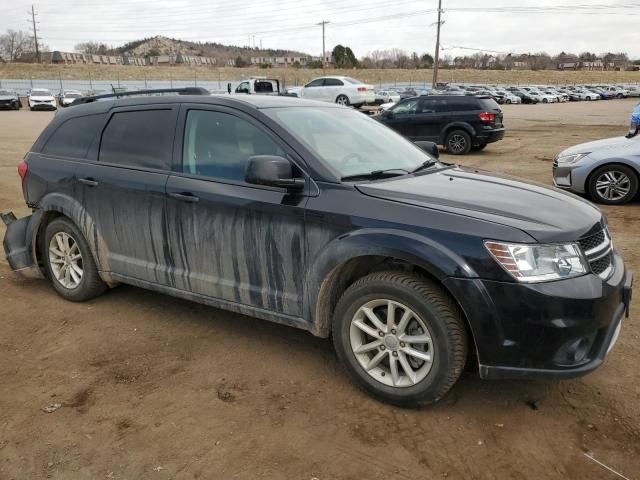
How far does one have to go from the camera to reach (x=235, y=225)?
140 inches

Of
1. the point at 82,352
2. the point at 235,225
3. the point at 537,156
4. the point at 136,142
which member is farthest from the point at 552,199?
the point at 537,156

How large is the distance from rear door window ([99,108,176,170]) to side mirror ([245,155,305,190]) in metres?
0.96

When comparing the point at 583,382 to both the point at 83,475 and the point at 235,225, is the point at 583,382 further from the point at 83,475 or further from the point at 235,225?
the point at 83,475

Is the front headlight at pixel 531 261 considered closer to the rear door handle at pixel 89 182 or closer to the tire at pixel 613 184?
the rear door handle at pixel 89 182

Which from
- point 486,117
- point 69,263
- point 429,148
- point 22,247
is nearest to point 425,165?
point 429,148

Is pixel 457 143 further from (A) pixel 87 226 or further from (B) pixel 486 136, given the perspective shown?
(A) pixel 87 226

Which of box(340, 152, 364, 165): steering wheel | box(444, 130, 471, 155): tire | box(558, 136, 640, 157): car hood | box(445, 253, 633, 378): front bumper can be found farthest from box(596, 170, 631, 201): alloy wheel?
box(444, 130, 471, 155): tire

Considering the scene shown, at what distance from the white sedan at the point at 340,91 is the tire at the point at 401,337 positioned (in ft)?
82.1

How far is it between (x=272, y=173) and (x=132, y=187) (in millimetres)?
1378

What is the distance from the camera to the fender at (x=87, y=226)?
4344mm

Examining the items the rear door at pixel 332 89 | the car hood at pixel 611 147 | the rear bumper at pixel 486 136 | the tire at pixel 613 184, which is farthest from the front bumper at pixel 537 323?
the rear door at pixel 332 89

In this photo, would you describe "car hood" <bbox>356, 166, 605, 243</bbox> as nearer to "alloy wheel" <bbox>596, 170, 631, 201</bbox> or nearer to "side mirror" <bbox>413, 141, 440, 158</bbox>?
"side mirror" <bbox>413, 141, 440, 158</bbox>

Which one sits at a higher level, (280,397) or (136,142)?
(136,142)

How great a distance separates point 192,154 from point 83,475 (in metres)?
2.10
